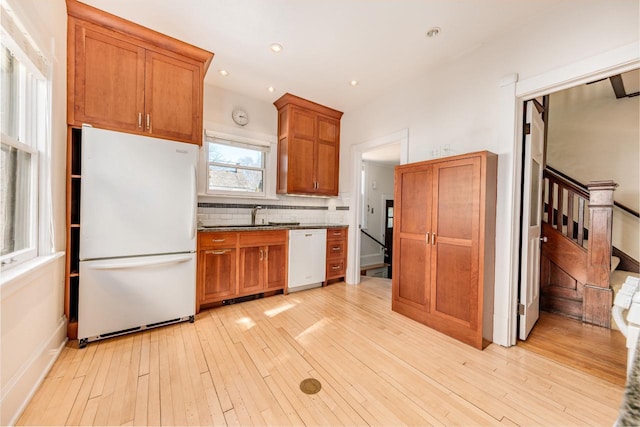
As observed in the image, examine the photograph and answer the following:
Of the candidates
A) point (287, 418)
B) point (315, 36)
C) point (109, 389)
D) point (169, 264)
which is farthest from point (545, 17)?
point (109, 389)

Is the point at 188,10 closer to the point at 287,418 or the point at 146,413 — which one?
the point at 146,413

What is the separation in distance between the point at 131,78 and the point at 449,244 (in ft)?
10.9

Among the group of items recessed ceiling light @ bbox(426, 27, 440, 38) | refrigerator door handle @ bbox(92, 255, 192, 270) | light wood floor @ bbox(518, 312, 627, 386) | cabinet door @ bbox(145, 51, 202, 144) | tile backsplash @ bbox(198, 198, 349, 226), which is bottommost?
light wood floor @ bbox(518, 312, 627, 386)

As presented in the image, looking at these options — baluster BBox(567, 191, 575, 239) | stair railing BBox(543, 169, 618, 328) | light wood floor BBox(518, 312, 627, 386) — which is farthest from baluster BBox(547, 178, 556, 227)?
light wood floor BBox(518, 312, 627, 386)

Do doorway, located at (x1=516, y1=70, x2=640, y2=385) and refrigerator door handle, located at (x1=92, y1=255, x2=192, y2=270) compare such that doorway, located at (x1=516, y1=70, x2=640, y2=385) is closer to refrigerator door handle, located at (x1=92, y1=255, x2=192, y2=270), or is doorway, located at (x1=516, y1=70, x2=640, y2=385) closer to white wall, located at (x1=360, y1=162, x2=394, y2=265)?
refrigerator door handle, located at (x1=92, y1=255, x2=192, y2=270)

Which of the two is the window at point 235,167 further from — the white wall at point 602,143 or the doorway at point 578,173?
the white wall at point 602,143

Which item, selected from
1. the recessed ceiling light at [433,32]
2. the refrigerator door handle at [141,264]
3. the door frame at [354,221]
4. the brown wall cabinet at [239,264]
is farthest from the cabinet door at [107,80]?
the door frame at [354,221]

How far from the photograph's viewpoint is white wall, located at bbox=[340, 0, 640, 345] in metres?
1.78

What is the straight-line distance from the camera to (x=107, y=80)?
218 cm

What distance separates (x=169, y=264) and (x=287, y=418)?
5.62 feet

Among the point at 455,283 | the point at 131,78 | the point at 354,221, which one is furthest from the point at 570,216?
the point at 131,78

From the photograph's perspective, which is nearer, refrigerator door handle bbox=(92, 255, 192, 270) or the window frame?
refrigerator door handle bbox=(92, 255, 192, 270)

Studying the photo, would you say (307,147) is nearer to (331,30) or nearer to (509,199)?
(331,30)

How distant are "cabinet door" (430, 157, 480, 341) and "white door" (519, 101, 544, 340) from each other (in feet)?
1.66
